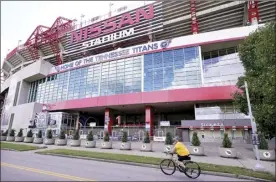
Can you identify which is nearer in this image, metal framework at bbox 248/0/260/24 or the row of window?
the row of window

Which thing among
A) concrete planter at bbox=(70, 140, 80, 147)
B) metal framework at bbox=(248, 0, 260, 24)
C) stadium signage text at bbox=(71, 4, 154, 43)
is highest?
stadium signage text at bbox=(71, 4, 154, 43)

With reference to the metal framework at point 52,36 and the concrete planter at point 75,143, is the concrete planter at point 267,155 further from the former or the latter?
the metal framework at point 52,36

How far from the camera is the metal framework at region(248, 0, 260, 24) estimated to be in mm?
32616

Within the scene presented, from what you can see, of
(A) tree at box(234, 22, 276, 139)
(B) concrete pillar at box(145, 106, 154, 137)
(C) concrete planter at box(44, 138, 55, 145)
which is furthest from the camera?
(B) concrete pillar at box(145, 106, 154, 137)

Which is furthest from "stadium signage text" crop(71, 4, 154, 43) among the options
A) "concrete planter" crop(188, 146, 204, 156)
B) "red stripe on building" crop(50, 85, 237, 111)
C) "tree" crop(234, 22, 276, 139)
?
"concrete planter" crop(188, 146, 204, 156)

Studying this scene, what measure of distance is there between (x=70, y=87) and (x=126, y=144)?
2505 centimetres

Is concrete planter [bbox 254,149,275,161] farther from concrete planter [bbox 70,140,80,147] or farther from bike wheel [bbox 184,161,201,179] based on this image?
concrete planter [bbox 70,140,80,147]

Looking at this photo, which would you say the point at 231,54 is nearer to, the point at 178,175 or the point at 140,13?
the point at 140,13

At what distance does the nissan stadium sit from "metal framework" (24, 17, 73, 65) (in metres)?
0.28

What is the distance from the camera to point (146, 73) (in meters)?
33.6

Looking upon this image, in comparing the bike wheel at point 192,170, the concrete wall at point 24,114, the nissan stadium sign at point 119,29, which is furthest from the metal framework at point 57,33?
the bike wheel at point 192,170

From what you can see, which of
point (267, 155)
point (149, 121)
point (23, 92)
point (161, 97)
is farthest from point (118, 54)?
point (267, 155)

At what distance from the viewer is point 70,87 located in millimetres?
40344

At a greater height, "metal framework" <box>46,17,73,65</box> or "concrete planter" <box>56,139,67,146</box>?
"metal framework" <box>46,17,73,65</box>
